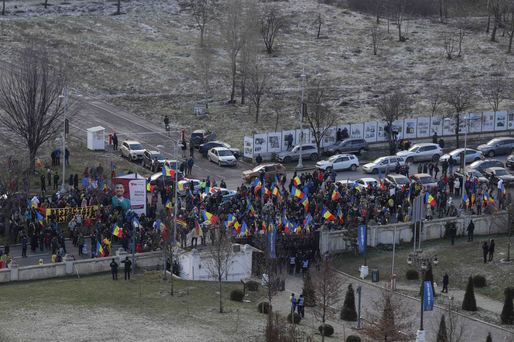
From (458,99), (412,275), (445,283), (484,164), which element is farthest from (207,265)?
(458,99)

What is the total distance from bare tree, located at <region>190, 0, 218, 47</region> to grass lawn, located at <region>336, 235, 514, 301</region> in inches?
2034

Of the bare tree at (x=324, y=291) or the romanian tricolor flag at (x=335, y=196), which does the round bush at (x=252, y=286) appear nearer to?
the bare tree at (x=324, y=291)

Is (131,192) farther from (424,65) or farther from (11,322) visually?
(424,65)

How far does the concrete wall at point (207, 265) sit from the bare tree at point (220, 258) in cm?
22

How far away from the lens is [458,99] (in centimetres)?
9138

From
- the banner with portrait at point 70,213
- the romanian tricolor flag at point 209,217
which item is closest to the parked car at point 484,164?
the romanian tricolor flag at point 209,217

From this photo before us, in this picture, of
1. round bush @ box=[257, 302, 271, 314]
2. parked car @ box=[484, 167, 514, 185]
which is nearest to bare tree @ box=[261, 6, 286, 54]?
parked car @ box=[484, 167, 514, 185]

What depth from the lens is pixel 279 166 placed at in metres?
77.6

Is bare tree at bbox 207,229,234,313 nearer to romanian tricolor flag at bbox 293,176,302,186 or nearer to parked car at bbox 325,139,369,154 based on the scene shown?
romanian tricolor flag at bbox 293,176,302,186

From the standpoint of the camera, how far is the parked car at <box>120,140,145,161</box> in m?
79.8

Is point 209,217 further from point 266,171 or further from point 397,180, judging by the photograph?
point 397,180

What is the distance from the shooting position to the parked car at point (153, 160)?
77.2m

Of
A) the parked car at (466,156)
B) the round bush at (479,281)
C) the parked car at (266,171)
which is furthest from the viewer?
the parked car at (466,156)

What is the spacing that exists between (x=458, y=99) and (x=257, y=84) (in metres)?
14.6
